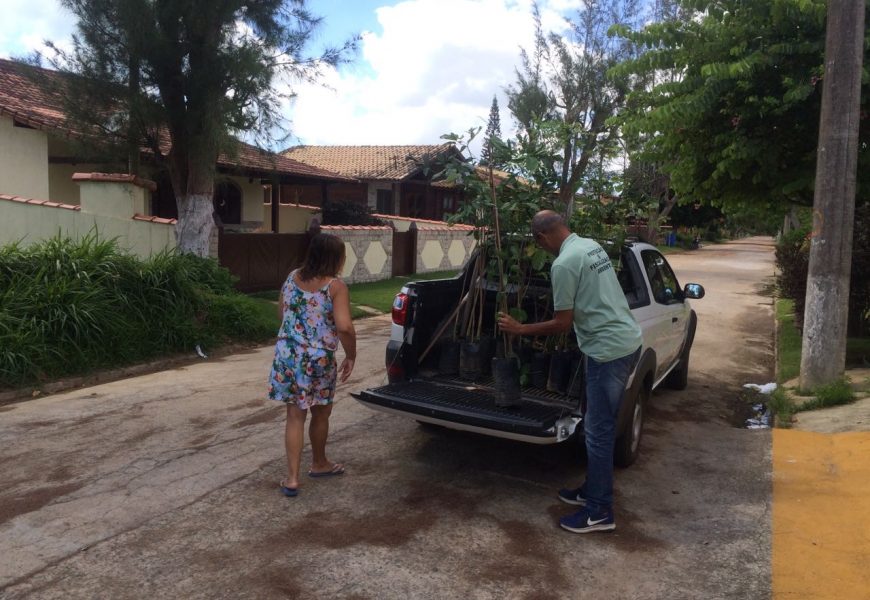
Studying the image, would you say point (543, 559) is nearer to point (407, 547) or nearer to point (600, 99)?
point (407, 547)

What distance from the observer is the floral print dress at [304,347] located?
439 cm

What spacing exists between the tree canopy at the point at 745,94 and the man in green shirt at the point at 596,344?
13.8ft

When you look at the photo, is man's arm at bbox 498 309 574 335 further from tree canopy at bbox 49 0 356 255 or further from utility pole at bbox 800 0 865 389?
tree canopy at bbox 49 0 356 255

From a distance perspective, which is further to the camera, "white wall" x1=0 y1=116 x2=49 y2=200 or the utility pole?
"white wall" x1=0 y1=116 x2=49 y2=200

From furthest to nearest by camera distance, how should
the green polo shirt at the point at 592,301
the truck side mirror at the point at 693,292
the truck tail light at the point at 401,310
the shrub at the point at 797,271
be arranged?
the shrub at the point at 797,271, the truck side mirror at the point at 693,292, the truck tail light at the point at 401,310, the green polo shirt at the point at 592,301

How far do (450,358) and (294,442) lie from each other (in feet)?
4.60

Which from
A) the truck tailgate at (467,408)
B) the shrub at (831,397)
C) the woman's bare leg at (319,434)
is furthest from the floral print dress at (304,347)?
the shrub at (831,397)

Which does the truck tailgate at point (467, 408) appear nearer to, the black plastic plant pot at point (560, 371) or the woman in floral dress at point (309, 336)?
the black plastic plant pot at point (560, 371)

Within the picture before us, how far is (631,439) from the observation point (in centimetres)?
501

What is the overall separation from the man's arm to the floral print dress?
1061 millimetres

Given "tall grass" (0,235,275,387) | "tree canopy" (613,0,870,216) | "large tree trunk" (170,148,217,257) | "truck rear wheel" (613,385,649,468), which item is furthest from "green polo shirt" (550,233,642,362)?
"large tree trunk" (170,148,217,257)

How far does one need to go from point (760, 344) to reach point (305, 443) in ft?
26.5

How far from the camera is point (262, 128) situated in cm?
1159

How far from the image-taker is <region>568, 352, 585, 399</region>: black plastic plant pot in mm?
4770
